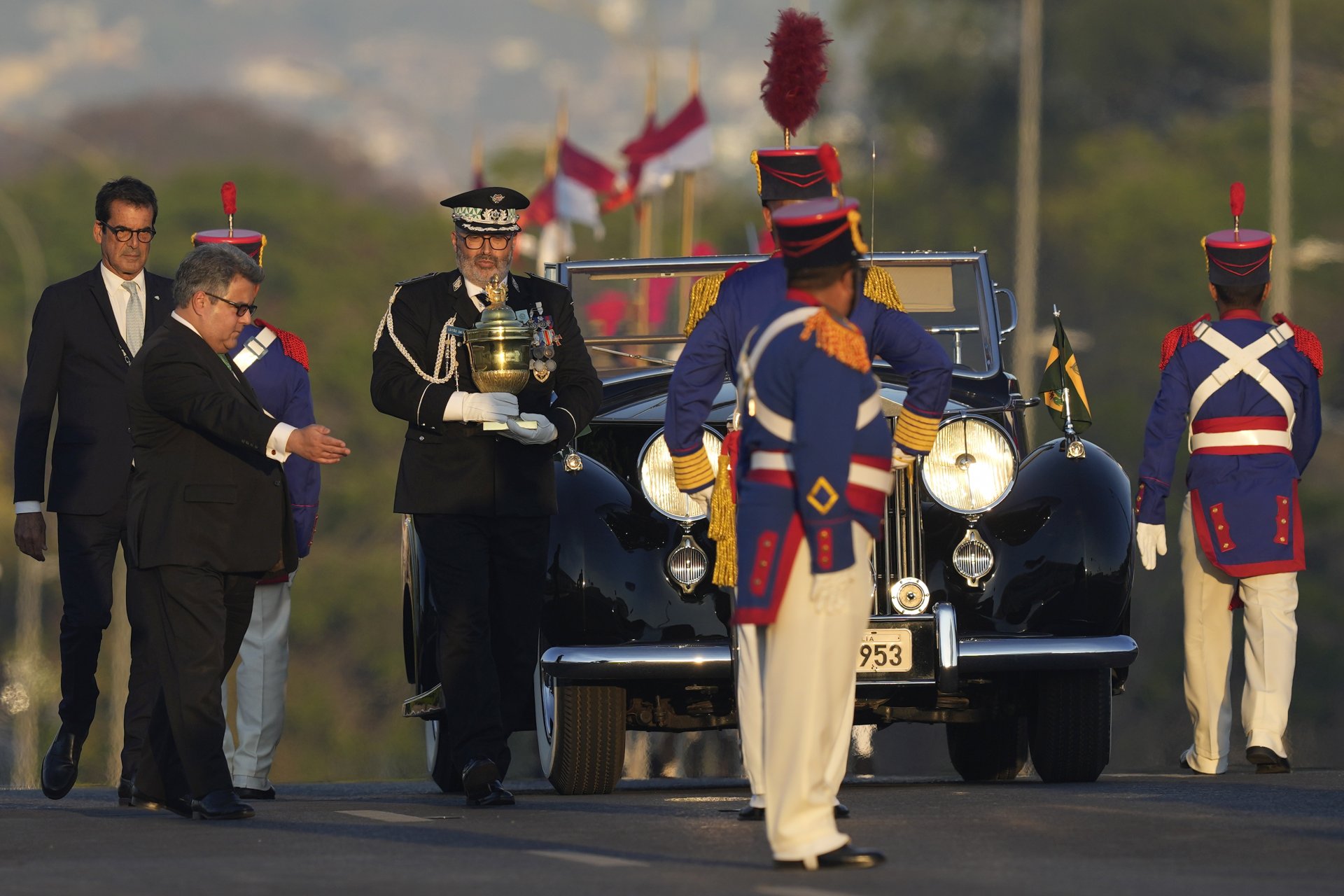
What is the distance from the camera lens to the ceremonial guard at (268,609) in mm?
10758

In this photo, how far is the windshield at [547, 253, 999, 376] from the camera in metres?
11.5

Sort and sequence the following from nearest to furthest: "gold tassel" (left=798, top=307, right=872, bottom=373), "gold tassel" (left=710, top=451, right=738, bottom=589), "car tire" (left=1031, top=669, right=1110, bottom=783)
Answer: "gold tassel" (left=798, top=307, right=872, bottom=373)
"gold tassel" (left=710, top=451, right=738, bottom=589)
"car tire" (left=1031, top=669, right=1110, bottom=783)

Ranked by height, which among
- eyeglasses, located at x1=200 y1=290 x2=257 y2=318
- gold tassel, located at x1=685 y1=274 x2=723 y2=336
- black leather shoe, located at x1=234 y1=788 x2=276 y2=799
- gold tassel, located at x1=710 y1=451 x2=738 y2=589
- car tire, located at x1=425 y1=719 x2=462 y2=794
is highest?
gold tassel, located at x1=685 y1=274 x2=723 y2=336

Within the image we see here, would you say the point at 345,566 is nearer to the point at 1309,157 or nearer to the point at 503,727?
the point at 1309,157

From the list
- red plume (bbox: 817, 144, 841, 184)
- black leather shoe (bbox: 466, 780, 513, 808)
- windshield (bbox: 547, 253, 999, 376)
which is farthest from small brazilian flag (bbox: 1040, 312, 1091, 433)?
black leather shoe (bbox: 466, 780, 513, 808)

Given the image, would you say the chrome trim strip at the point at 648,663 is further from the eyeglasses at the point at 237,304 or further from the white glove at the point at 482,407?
the eyeglasses at the point at 237,304

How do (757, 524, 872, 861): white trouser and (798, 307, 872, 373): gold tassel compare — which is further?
(798, 307, 872, 373): gold tassel

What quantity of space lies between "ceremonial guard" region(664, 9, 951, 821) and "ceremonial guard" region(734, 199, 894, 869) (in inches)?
45.4

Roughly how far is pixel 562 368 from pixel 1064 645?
78.5 inches

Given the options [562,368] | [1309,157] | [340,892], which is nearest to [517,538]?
[562,368]

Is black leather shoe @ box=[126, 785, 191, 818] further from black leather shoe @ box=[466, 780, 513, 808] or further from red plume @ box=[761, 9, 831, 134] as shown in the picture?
red plume @ box=[761, 9, 831, 134]

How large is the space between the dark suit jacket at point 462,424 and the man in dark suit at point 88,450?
3.71 feet

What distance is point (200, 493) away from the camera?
912 centimetres

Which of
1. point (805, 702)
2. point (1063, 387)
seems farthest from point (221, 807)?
point (1063, 387)
